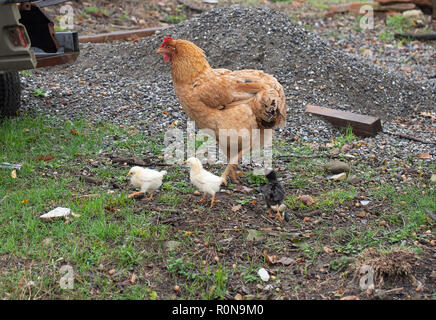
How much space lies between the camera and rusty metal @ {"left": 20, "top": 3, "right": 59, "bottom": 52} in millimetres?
5580

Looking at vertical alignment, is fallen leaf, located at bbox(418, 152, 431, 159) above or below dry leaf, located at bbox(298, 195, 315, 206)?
below

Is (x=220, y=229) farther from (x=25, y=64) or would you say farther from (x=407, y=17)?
(x=407, y=17)

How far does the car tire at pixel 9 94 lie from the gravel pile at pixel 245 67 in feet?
1.22

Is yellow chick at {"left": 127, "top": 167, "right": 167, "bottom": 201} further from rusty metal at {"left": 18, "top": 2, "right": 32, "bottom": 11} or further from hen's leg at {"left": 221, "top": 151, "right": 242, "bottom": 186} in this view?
rusty metal at {"left": 18, "top": 2, "right": 32, "bottom": 11}

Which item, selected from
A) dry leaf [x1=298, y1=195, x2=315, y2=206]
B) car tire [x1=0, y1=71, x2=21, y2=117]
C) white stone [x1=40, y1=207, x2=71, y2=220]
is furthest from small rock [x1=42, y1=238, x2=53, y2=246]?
car tire [x1=0, y1=71, x2=21, y2=117]

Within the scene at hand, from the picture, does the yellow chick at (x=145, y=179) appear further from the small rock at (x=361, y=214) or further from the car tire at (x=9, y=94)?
the car tire at (x=9, y=94)

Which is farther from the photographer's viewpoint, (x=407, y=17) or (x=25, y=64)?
(x=407, y=17)

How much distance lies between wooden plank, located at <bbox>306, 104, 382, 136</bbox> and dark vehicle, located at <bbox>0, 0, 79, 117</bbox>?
3.29 meters

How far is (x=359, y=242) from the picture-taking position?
3.98 metres

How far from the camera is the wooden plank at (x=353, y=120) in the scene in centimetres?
616

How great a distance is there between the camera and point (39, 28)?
5.68 m

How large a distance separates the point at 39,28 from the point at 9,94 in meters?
1.11

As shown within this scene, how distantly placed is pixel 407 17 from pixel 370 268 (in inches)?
426
